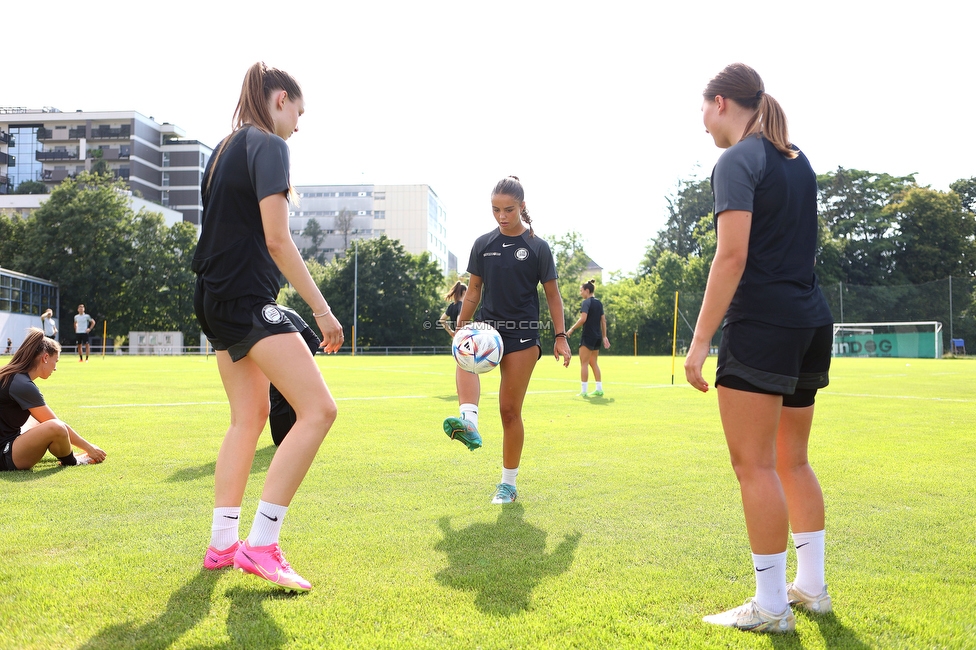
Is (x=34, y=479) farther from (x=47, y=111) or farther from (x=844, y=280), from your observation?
(x=47, y=111)

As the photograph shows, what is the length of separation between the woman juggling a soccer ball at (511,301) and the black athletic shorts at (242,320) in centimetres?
192

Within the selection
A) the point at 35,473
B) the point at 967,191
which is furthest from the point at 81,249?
the point at 967,191

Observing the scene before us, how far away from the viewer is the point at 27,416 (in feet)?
19.5

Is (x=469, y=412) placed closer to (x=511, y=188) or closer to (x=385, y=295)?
(x=511, y=188)

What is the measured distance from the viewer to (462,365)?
5.25 m

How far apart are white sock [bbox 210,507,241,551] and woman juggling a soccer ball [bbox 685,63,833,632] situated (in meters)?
2.10

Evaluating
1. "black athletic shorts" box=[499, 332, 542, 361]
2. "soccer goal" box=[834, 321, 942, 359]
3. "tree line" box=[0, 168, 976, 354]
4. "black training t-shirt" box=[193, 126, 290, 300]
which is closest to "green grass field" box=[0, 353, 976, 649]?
"black athletic shorts" box=[499, 332, 542, 361]

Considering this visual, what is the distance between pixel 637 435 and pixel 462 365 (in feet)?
10.9

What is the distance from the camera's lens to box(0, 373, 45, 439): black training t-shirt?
5719 mm

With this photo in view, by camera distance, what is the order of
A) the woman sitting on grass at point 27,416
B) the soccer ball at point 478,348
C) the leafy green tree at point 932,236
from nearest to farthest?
the soccer ball at point 478,348
the woman sitting on grass at point 27,416
the leafy green tree at point 932,236

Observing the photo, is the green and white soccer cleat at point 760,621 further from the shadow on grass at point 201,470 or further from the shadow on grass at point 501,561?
the shadow on grass at point 201,470

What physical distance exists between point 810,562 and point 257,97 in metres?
3.01

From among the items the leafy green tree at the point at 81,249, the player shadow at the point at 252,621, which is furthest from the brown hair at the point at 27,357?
the leafy green tree at the point at 81,249

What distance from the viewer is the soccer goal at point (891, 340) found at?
42.3 metres
